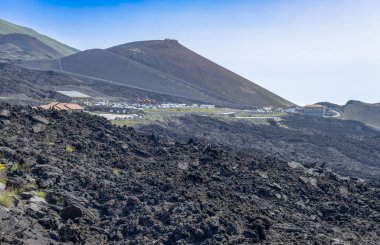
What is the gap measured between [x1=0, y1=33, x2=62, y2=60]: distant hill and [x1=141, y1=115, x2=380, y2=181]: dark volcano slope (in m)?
92.6

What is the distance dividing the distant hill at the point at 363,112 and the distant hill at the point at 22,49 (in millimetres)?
92630

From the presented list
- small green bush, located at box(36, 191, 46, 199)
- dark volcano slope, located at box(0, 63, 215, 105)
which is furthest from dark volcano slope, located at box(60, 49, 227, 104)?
small green bush, located at box(36, 191, 46, 199)

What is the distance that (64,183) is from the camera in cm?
1553

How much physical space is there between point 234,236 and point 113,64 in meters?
104

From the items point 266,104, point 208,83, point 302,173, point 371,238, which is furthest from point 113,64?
point 371,238

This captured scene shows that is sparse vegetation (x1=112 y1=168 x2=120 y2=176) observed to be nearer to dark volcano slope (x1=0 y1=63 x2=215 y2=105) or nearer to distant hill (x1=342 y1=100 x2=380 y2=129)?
dark volcano slope (x1=0 y1=63 x2=215 y2=105)

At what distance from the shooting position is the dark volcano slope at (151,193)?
12797 millimetres

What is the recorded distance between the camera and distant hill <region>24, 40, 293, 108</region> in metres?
105

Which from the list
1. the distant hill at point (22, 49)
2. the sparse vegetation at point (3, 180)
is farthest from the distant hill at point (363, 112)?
the sparse vegetation at point (3, 180)

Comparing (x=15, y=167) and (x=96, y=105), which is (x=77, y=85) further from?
(x=15, y=167)

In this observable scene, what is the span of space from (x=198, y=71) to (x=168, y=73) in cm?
1053

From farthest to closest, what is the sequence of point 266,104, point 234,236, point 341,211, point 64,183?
point 266,104, point 341,211, point 64,183, point 234,236

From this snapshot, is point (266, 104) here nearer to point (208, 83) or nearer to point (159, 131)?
point (208, 83)

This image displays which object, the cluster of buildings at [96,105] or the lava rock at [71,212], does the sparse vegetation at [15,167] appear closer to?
the lava rock at [71,212]
